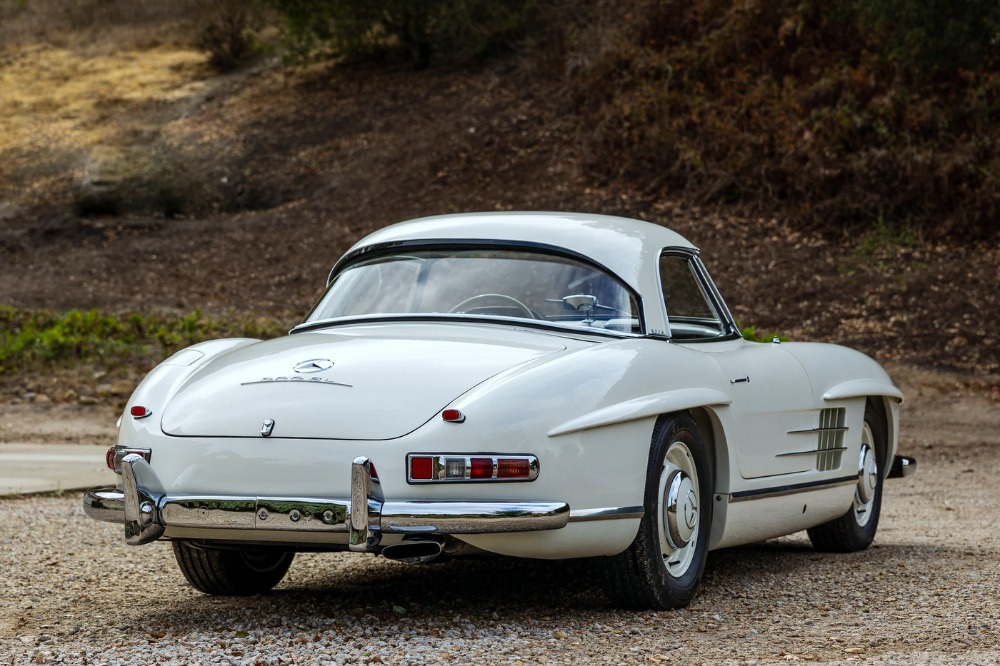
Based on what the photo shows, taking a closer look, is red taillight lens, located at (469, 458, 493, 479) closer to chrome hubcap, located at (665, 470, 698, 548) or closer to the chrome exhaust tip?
the chrome exhaust tip

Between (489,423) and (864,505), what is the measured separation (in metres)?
3.10

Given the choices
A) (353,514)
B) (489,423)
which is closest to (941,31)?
(489,423)

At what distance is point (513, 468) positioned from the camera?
3865mm

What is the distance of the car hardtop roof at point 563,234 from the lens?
5070 mm

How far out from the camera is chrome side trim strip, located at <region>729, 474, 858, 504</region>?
16.3 feet

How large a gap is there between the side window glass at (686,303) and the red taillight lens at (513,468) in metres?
1.56

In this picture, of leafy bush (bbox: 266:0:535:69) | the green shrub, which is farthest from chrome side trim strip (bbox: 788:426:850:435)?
leafy bush (bbox: 266:0:535:69)

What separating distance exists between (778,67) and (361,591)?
1837 centimetres

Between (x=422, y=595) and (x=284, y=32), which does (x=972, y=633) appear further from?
(x=284, y=32)

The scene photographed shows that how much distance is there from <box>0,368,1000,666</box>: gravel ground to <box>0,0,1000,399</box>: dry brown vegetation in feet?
27.3

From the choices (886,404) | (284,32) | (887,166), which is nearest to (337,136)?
(284,32)

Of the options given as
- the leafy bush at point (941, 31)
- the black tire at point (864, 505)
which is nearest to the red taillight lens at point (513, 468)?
the black tire at point (864, 505)

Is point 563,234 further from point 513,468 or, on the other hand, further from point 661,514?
point 513,468

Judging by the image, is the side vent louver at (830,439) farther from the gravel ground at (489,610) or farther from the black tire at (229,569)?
the black tire at (229,569)
